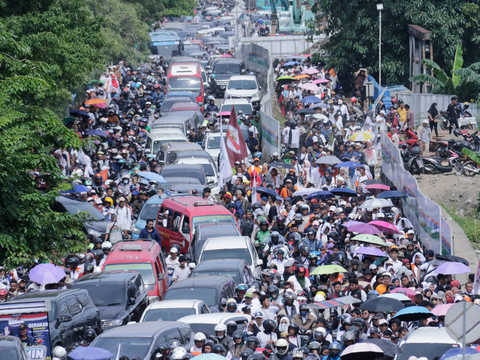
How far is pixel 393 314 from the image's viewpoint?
45.5 feet

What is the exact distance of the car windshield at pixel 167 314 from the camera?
14008mm

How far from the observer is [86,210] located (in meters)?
20.8

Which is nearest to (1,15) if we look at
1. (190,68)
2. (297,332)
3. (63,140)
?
(63,140)

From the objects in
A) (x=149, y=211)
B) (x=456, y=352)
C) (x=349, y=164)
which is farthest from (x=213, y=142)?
(x=456, y=352)

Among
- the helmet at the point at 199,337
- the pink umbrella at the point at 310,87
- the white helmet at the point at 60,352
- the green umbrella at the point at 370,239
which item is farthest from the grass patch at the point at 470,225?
the white helmet at the point at 60,352

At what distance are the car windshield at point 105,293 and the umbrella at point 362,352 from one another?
491cm

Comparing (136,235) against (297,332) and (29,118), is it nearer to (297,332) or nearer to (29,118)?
(29,118)

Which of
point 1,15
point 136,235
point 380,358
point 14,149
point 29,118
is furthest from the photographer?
point 1,15

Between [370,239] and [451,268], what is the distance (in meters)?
2.39

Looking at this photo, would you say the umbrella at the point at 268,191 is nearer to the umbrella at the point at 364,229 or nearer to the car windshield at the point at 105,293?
the umbrella at the point at 364,229

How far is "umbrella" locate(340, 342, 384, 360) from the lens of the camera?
11.3 metres

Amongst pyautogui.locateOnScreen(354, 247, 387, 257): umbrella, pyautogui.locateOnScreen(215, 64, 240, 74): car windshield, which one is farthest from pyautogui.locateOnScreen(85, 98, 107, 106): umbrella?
pyautogui.locateOnScreen(354, 247, 387, 257): umbrella

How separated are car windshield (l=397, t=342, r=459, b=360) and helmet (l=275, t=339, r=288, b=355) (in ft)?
5.70

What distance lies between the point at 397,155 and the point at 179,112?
11.8 m
